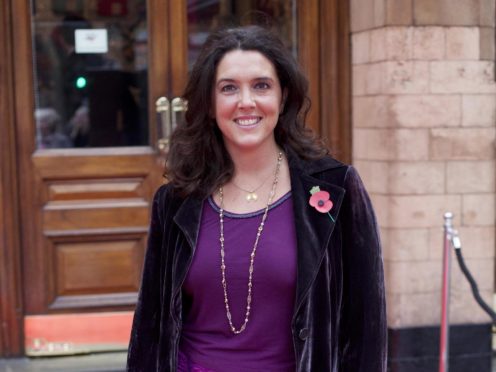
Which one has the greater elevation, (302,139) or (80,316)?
(302,139)

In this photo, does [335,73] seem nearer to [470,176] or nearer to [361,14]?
[361,14]

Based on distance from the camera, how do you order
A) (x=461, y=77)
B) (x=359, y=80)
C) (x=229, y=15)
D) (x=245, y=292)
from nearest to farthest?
(x=245, y=292)
(x=461, y=77)
(x=359, y=80)
(x=229, y=15)

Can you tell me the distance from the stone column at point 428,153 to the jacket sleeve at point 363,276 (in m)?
2.81

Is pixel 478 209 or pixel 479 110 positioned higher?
pixel 479 110

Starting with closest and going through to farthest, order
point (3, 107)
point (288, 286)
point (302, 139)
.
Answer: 1. point (288, 286)
2. point (302, 139)
3. point (3, 107)

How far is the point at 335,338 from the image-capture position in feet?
8.22

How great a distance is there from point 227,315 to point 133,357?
1.30ft

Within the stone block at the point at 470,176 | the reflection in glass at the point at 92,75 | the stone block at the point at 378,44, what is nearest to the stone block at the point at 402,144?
the stone block at the point at 470,176

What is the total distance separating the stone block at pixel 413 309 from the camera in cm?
533

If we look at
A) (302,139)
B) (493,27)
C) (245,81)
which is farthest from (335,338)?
(493,27)

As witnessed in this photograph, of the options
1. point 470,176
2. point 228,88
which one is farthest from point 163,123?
point 228,88

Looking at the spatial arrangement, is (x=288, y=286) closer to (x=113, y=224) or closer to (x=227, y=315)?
(x=227, y=315)

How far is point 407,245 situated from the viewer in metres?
5.30

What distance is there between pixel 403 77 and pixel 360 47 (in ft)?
1.33
